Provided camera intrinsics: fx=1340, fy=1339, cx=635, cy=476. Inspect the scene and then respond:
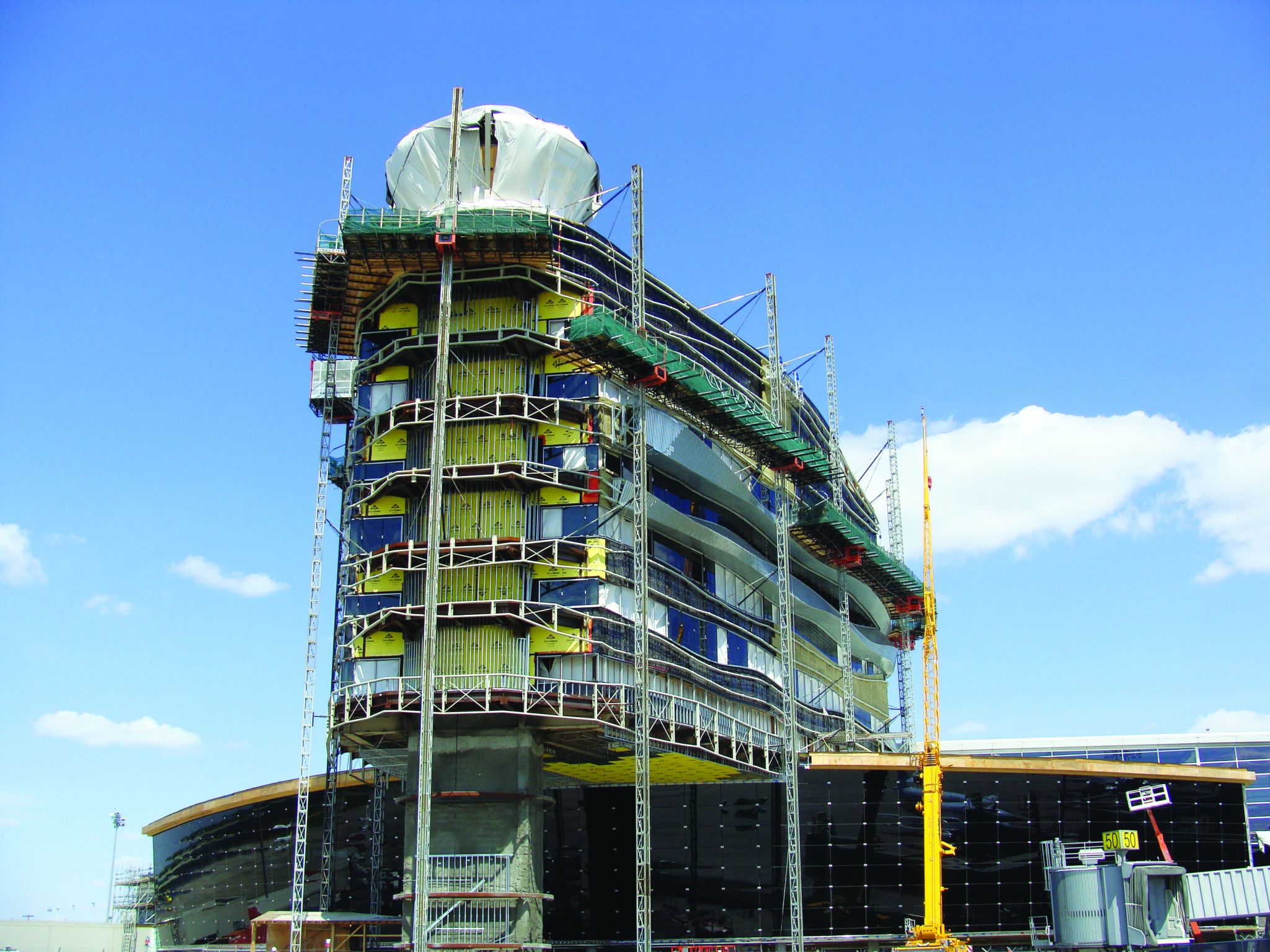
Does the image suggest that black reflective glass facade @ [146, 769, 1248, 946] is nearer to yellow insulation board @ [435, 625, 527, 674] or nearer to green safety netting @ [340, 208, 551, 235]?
yellow insulation board @ [435, 625, 527, 674]

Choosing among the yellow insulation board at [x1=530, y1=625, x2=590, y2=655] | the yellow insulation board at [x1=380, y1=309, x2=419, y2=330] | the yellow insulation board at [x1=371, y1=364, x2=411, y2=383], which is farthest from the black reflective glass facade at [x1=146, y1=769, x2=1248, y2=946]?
the yellow insulation board at [x1=380, y1=309, x2=419, y2=330]

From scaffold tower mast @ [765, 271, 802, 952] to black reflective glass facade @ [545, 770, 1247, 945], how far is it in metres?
1.12

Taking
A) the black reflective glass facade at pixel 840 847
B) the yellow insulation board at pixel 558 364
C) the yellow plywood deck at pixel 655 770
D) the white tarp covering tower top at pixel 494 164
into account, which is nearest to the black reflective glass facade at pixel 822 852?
the black reflective glass facade at pixel 840 847

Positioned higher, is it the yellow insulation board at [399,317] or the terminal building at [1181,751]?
the yellow insulation board at [399,317]

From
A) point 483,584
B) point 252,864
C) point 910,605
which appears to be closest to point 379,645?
point 483,584

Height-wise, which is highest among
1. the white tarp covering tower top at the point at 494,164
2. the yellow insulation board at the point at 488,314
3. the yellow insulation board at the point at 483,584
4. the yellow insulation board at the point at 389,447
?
the white tarp covering tower top at the point at 494,164

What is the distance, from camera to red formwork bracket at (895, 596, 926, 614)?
114m

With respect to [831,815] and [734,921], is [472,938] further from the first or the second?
[831,815]

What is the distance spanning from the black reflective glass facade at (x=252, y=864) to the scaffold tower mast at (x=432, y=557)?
18693 millimetres

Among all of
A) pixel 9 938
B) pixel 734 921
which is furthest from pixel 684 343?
pixel 9 938

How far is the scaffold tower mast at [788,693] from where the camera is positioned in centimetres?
7206

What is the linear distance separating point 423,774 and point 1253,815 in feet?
296

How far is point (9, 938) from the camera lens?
125m

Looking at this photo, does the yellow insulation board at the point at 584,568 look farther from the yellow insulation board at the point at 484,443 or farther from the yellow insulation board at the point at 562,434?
the yellow insulation board at the point at 484,443
